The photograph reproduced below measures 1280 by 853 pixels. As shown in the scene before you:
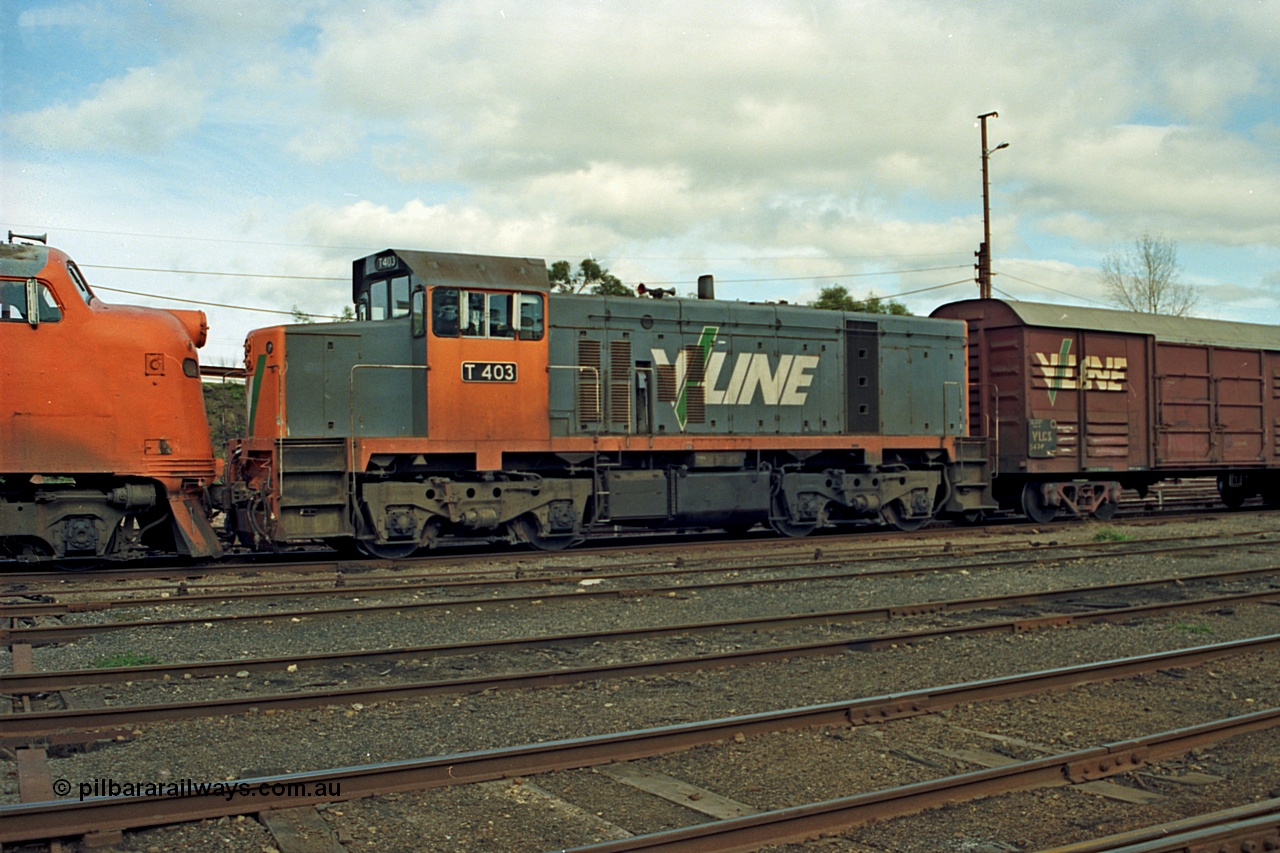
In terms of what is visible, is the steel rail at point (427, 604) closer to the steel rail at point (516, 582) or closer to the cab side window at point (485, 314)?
the steel rail at point (516, 582)

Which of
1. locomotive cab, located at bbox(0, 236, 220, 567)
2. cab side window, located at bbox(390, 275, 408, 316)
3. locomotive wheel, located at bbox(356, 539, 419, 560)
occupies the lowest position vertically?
locomotive wheel, located at bbox(356, 539, 419, 560)

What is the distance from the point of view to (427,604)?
8.98 metres

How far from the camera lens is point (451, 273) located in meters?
12.3

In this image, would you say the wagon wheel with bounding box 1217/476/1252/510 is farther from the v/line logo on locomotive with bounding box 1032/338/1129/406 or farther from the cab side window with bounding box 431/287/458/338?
the cab side window with bounding box 431/287/458/338

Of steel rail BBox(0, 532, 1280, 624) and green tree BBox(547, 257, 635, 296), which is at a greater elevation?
green tree BBox(547, 257, 635, 296)

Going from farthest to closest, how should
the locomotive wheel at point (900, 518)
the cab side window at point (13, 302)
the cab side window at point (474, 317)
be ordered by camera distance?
the locomotive wheel at point (900, 518) < the cab side window at point (474, 317) < the cab side window at point (13, 302)

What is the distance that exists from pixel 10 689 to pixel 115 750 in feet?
5.23

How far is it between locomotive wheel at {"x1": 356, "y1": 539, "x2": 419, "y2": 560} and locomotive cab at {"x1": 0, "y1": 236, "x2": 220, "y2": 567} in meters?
1.70

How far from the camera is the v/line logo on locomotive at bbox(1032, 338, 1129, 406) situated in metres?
16.9

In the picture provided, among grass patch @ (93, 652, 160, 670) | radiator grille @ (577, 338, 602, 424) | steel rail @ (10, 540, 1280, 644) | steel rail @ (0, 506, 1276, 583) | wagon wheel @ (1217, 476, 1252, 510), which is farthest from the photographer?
wagon wheel @ (1217, 476, 1252, 510)

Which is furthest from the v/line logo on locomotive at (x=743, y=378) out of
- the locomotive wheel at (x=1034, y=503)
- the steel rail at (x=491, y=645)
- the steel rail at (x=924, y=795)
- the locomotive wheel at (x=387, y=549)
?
the steel rail at (x=924, y=795)

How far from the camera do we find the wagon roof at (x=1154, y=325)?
675 inches

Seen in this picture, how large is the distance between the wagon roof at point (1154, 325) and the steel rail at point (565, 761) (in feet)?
38.5

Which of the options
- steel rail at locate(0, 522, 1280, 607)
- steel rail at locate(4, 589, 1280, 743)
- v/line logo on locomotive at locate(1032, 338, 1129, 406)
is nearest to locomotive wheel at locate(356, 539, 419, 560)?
steel rail at locate(0, 522, 1280, 607)
